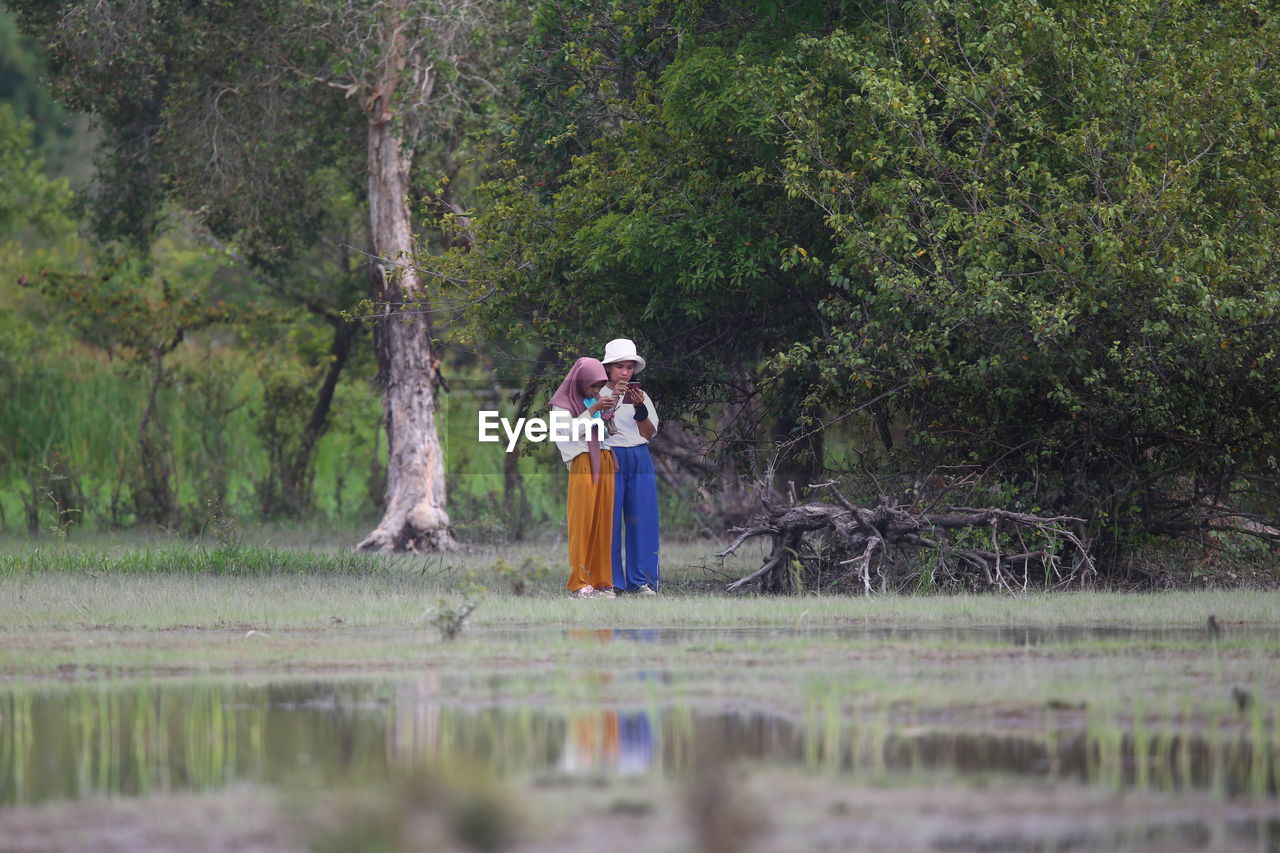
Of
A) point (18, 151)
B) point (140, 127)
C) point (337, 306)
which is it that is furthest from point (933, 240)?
point (18, 151)

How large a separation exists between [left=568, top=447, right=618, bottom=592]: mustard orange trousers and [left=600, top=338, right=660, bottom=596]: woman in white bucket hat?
4.4 inches

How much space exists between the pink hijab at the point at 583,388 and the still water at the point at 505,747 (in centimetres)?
669

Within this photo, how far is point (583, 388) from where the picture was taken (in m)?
15.5

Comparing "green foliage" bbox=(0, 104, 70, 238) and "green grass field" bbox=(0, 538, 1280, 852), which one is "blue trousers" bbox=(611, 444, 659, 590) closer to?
"green grass field" bbox=(0, 538, 1280, 852)

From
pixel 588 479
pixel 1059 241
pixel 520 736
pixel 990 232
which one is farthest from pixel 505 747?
pixel 1059 241

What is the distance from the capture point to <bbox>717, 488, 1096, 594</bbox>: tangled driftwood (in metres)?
15.8

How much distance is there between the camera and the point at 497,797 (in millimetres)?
5754

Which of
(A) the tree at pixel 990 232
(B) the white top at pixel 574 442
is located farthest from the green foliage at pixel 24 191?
(B) the white top at pixel 574 442

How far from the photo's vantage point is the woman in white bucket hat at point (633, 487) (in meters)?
15.7

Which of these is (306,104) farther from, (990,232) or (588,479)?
(990,232)

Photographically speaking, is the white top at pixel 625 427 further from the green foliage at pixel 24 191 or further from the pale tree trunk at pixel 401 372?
the green foliage at pixel 24 191

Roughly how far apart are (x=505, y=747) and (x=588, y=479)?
8116mm

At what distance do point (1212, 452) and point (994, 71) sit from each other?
3952 millimetres

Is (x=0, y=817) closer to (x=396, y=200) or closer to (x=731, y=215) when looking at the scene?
(x=731, y=215)
